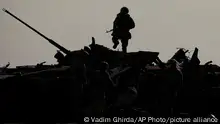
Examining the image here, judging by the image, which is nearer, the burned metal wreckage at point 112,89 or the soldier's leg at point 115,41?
the burned metal wreckage at point 112,89

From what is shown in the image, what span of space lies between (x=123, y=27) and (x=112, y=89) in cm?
634

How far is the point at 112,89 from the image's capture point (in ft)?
47.6

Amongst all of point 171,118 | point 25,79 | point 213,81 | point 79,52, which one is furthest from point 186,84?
point 25,79

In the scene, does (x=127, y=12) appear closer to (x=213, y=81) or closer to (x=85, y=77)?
(x=213, y=81)

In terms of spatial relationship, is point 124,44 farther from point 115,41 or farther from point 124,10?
point 124,10

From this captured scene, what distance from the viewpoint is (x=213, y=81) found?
18.6m

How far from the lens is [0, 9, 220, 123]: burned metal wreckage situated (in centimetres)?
1463

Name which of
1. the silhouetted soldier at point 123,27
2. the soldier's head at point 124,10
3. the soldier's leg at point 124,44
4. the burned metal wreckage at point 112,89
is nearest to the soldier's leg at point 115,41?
the silhouetted soldier at point 123,27

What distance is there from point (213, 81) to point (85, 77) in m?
6.10

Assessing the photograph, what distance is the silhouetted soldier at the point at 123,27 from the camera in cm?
2038

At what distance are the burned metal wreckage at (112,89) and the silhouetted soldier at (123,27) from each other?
5.83 ft

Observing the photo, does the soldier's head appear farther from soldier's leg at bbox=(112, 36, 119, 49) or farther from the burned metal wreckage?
the burned metal wreckage

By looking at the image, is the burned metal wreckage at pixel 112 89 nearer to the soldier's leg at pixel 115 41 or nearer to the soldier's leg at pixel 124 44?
the soldier's leg at pixel 124 44

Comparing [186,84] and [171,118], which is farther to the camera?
[186,84]
